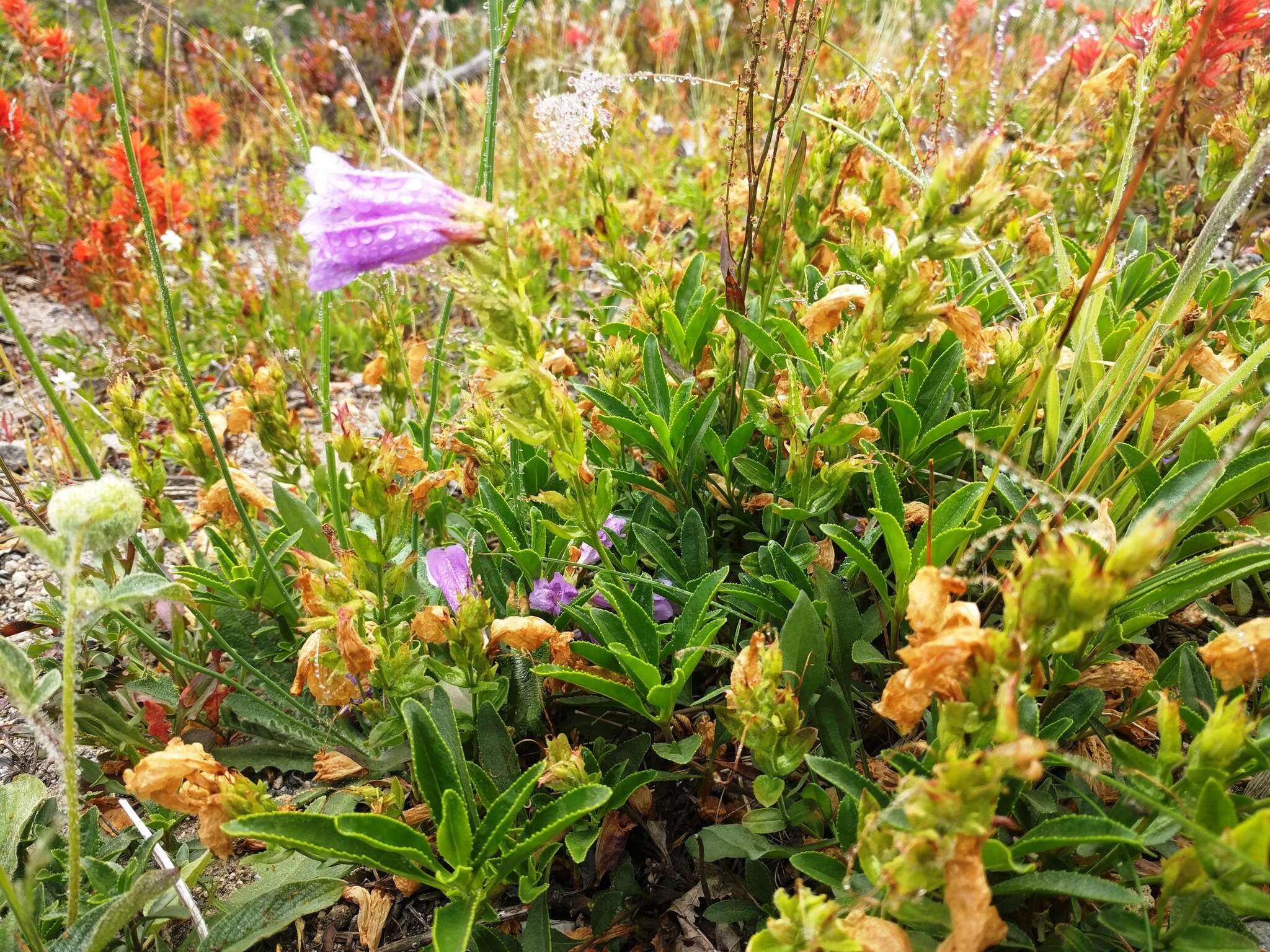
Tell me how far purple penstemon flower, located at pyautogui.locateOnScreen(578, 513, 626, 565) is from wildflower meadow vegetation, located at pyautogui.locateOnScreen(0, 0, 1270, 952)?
0.09 ft

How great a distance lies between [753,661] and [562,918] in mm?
594

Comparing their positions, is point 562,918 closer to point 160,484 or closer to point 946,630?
point 946,630

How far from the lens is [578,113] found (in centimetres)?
201

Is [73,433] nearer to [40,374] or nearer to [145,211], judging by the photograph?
[40,374]

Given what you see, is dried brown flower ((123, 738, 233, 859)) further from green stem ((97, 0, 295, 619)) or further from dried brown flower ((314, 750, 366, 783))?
green stem ((97, 0, 295, 619))

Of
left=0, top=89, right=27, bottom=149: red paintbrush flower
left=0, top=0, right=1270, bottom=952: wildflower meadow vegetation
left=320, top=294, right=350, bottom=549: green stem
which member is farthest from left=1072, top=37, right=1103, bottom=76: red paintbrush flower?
left=0, top=89, right=27, bottom=149: red paintbrush flower

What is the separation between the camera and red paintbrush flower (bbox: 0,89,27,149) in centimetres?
306

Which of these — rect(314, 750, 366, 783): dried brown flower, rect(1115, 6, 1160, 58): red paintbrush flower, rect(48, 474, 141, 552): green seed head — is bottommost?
rect(314, 750, 366, 783): dried brown flower

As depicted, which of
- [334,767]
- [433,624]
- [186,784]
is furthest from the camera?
[334,767]

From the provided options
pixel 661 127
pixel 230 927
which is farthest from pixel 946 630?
pixel 661 127

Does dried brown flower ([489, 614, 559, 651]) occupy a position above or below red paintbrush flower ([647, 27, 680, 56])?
below

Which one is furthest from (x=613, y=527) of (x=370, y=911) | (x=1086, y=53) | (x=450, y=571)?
(x=1086, y=53)

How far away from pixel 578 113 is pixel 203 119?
242 cm

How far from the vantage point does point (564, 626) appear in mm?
1466
